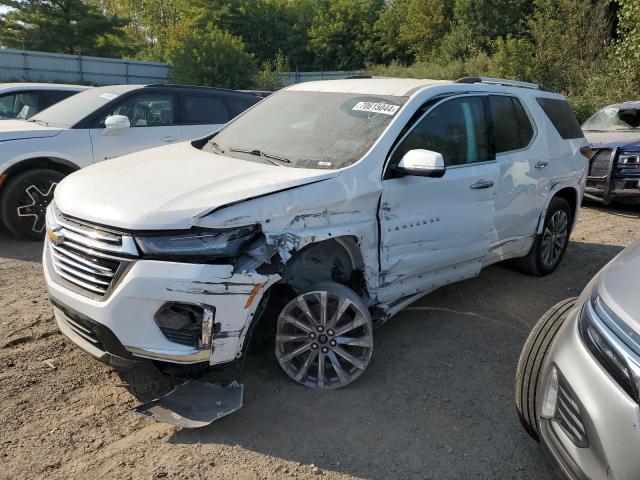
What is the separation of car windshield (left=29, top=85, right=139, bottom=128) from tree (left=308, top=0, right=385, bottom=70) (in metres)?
38.6

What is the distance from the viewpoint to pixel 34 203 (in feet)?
19.1

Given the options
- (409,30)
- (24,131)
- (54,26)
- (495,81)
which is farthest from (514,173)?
(409,30)

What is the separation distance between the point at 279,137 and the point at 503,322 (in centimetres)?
231

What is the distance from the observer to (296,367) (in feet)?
10.6

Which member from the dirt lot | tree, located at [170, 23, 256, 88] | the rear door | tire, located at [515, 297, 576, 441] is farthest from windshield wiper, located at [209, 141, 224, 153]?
tree, located at [170, 23, 256, 88]

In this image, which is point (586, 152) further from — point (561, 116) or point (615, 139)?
point (615, 139)

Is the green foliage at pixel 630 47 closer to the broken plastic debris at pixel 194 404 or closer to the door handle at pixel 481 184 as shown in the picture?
the door handle at pixel 481 184

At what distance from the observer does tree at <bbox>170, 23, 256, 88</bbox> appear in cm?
2614

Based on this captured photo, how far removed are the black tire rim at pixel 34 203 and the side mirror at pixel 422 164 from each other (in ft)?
13.8

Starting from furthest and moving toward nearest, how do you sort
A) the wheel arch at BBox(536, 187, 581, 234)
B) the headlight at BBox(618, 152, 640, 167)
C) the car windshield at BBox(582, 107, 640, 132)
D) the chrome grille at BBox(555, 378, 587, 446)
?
the car windshield at BBox(582, 107, 640, 132)
the headlight at BBox(618, 152, 640, 167)
the wheel arch at BBox(536, 187, 581, 234)
the chrome grille at BBox(555, 378, 587, 446)

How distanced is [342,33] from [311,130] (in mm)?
43210

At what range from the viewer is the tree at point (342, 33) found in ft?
142

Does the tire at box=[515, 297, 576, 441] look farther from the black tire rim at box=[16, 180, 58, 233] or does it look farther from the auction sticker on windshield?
the black tire rim at box=[16, 180, 58, 233]

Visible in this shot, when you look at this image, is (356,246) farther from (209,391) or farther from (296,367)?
(209,391)
